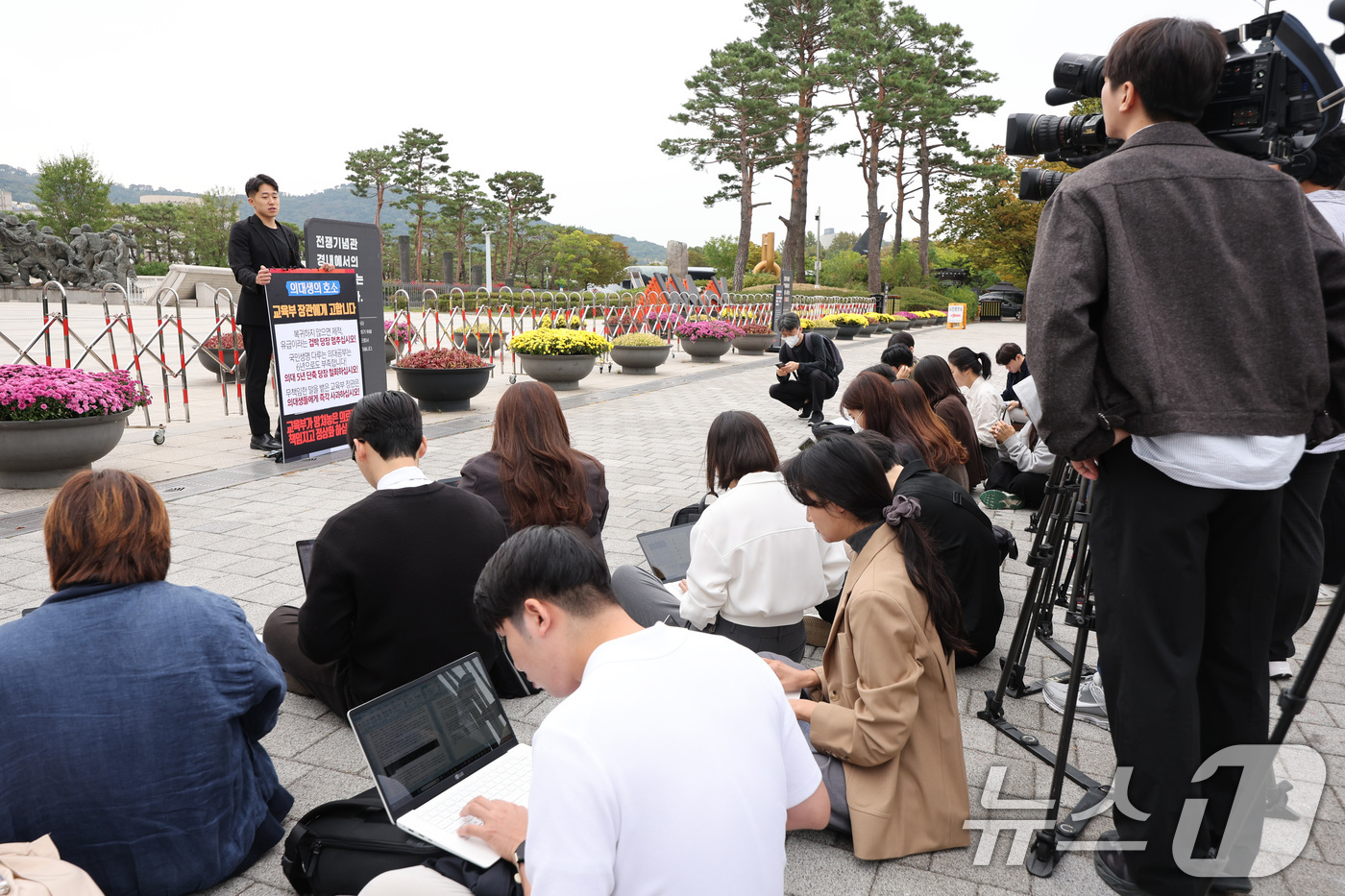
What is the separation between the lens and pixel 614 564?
4.85 m

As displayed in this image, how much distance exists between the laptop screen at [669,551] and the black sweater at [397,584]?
1289 mm

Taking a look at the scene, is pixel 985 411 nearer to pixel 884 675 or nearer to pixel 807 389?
pixel 807 389

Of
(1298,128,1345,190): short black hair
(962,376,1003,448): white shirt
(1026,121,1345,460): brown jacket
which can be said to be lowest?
(962,376,1003,448): white shirt

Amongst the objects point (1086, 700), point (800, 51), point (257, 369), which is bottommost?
point (1086, 700)

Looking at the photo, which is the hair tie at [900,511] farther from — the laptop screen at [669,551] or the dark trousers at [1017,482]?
the dark trousers at [1017,482]

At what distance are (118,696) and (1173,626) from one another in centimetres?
243

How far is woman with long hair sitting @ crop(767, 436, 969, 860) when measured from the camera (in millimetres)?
2111

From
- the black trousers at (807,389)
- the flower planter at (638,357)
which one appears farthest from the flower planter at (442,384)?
the flower planter at (638,357)

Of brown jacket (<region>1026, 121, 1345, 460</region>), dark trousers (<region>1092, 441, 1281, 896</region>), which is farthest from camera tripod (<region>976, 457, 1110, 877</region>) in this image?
brown jacket (<region>1026, 121, 1345, 460</region>)

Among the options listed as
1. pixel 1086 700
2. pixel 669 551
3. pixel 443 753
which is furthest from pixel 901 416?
pixel 443 753

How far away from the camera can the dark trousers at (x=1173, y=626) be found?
1.95m

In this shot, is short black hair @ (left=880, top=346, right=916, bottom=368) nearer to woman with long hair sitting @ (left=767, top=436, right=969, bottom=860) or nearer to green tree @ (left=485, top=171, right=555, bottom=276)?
woman with long hair sitting @ (left=767, top=436, right=969, bottom=860)

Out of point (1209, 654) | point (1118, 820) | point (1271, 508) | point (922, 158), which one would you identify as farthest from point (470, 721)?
point (922, 158)

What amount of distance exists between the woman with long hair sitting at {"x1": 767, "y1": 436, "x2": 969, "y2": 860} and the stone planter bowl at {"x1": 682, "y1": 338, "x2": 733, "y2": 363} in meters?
15.2
